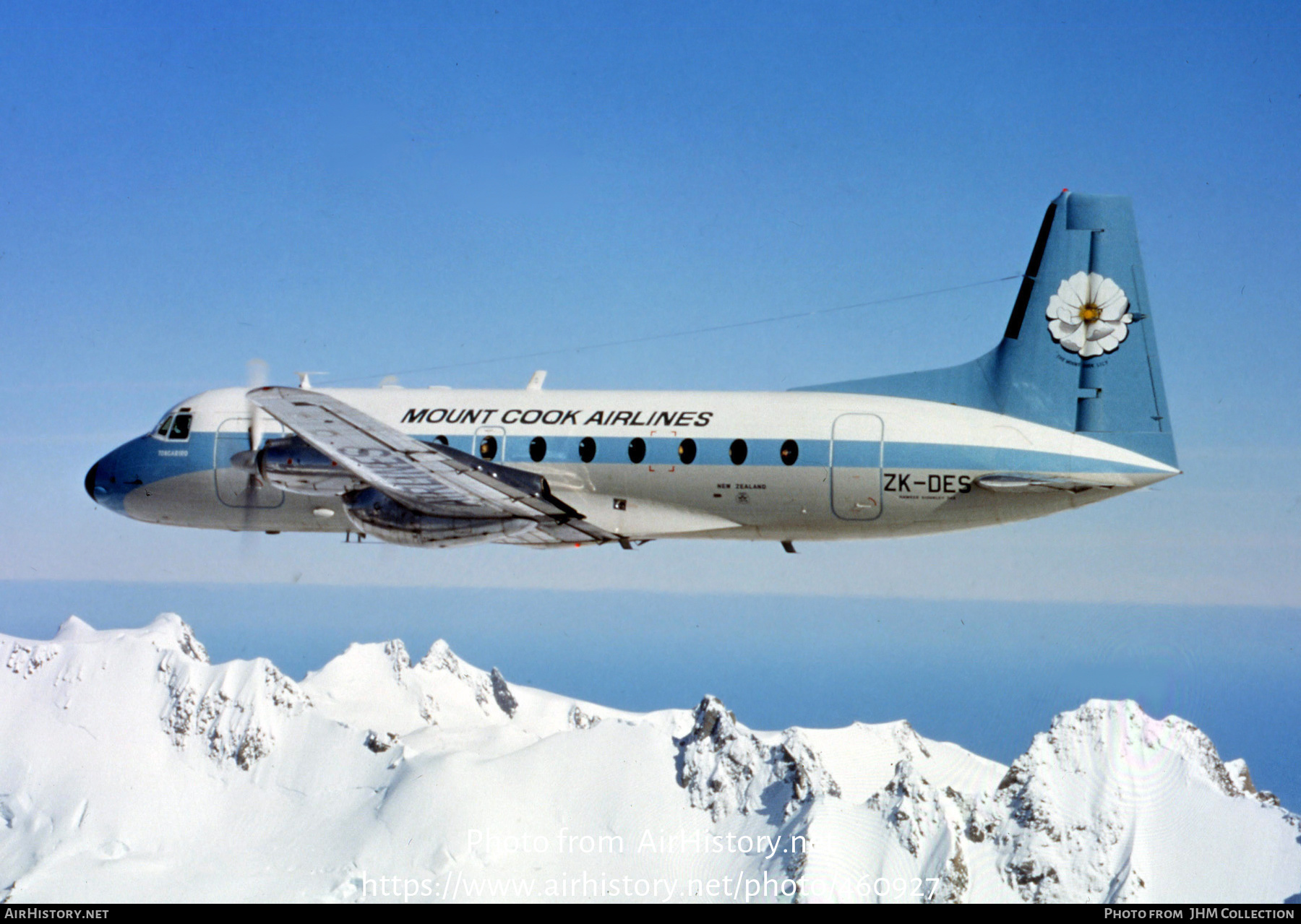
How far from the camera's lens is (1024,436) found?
19109mm

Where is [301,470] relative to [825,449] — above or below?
below

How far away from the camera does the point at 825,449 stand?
19.6 m

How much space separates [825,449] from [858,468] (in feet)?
2.28

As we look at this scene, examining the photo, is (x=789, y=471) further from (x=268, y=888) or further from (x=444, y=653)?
(x=444, y=653)

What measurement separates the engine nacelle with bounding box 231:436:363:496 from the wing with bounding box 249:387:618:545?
897 millimetres

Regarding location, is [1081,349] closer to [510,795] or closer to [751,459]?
[751,459]

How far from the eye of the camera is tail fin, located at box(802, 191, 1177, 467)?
19.1 metres

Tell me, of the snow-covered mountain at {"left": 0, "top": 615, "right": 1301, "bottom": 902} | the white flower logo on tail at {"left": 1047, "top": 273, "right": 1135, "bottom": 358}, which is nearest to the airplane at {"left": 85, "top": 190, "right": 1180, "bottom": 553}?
the white flower logo on tail at {"left": 1047, "top": 273, "right": 1135, "bottom": 358}

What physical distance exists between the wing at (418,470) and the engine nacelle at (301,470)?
90cm

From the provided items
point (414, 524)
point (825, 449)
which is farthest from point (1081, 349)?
point (414, 524)

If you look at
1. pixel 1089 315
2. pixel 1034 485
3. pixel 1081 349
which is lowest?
pixel 1034 485

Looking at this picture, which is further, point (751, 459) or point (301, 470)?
point (751, 459)

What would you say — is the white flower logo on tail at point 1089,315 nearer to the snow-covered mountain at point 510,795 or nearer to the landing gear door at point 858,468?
the landing gear door at point 858,468

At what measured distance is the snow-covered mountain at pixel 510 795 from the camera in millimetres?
118500
